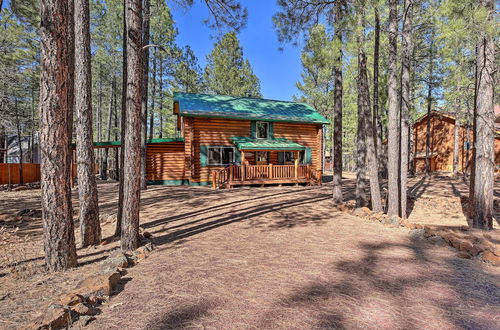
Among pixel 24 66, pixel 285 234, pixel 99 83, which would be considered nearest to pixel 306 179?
pixel 285 234

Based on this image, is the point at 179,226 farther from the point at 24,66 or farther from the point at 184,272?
the point at 24,66

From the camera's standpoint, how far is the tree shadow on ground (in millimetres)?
2627

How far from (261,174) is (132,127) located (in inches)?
433

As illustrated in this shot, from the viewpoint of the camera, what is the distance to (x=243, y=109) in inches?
668

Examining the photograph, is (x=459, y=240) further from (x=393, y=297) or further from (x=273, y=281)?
(x=273, y=281)

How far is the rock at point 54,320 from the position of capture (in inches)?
87.4

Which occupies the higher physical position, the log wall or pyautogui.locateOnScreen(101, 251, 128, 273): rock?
Answer: the log wall

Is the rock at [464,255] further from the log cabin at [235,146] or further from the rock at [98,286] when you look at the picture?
the log cabin at [235,146]

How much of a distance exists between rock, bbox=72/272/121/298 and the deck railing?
10.8 metres

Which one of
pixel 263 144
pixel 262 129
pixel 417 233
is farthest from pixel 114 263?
pixel 262 129

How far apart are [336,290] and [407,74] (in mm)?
7542

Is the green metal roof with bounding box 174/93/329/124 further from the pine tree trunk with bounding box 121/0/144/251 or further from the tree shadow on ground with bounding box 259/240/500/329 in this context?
the tree shadow on ground with bounding box 259/240/500/329

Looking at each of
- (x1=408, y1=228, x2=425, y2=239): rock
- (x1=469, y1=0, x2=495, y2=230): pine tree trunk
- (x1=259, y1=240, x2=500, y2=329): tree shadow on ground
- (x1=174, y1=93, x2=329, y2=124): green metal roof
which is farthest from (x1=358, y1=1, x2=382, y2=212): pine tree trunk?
(x1=174, y1=93, x2=329, y2=124): green metal roof

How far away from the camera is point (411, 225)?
252 inches
